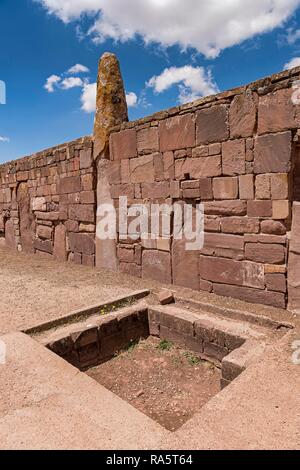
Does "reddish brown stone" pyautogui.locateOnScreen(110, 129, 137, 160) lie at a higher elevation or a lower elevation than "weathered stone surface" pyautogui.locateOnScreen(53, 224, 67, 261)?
higher

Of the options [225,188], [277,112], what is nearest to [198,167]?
[225,188]

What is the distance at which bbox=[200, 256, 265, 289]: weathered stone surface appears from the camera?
15.0 ft

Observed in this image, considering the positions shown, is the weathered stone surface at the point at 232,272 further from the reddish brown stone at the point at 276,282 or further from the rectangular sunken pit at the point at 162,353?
the rectangular sunken pit at the point at 162,353

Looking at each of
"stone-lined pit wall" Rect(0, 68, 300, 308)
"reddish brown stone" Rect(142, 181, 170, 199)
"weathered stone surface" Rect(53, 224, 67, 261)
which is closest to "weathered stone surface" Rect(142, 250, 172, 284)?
"stone-lined pit wall" Rect(0, 68, 300, 308)

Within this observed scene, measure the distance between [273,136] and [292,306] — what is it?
2224 millimetres

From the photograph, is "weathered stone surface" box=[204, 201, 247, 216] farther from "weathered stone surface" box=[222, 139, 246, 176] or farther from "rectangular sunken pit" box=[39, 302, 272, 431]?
"rectangular sunken pit" box=[39, 302, 272, 431]

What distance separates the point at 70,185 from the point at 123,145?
208 cm

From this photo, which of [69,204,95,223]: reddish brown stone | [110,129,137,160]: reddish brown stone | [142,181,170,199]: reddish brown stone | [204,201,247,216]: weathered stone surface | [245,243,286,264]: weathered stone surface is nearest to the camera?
[245,243,286,264]: weathered stone surface

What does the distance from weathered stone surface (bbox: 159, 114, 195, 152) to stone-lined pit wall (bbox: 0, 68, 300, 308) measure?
2 cm

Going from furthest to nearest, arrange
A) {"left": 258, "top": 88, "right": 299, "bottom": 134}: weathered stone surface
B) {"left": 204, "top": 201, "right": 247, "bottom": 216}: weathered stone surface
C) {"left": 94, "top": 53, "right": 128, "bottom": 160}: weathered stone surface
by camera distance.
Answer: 1. {"left": 94, "top": 53, "right": 128, "bottom": 160}: weathered stone surface
2. {"left": 204, "top": 201, "right": 247, "bottom": 216}: weathered stone surface
3. {"left": 258, "top": 88, "right": 299, "bottom": 134}: weathered stone surface

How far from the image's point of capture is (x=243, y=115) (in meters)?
4.49

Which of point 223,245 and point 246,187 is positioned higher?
point 246,187

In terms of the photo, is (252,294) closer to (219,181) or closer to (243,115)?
(219,181)

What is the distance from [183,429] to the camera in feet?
6.90
